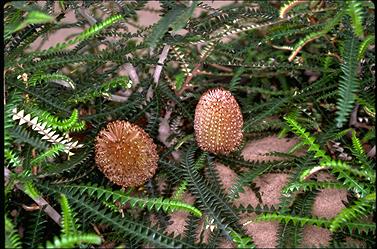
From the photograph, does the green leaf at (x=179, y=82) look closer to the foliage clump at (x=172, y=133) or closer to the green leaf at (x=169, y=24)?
the foliage clump at (x=172, y=133)

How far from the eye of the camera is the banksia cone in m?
0.86

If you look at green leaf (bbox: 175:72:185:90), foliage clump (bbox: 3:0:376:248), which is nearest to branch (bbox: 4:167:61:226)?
foliage clump (bbox: 3:0:376:248)

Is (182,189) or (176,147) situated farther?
(176,147)

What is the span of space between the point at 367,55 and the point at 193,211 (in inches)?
18.9

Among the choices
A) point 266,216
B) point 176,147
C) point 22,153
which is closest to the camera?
point 266,216

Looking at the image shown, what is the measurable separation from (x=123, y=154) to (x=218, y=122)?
0.17m

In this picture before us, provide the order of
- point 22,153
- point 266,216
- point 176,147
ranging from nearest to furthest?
point 266,216
point 22,153
point 176,147

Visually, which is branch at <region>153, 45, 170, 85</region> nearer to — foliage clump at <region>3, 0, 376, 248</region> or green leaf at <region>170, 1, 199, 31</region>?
foliage clump at <region>3, 0, 376, 248</region>

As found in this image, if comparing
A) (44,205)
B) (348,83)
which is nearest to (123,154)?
(44,205)

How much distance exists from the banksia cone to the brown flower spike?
0.34 feet

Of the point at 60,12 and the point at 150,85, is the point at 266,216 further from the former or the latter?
the point at 60,12

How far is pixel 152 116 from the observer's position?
0.95m

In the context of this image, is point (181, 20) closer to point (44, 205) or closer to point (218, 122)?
Answer: point (218, 122)

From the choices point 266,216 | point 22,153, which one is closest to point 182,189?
point 266,216
